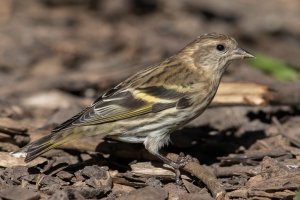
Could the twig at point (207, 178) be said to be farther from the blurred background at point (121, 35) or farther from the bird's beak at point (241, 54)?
the blurred background at point (121, 35)

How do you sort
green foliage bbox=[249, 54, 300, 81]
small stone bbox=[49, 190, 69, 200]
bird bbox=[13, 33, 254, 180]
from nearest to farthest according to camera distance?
small stone bbox=[49, 190, 69, 200], bird bbox=[13, 33, 254, 180], green foliage bbox=[249, 54, 300, 81]

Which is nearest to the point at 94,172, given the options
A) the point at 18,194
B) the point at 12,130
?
the point at 18,194

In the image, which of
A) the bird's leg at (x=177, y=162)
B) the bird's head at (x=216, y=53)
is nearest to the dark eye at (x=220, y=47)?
the bird's head at (x=216, y=53)

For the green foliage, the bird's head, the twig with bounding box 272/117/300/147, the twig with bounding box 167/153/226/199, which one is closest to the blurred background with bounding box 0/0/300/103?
the green foliage

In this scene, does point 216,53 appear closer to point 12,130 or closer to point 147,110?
point 147,110

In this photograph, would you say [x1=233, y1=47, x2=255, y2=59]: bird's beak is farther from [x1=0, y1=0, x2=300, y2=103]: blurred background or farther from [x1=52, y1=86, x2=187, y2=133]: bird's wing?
[x1=0, y1=0, x2=300, y2=103]: blurred background
